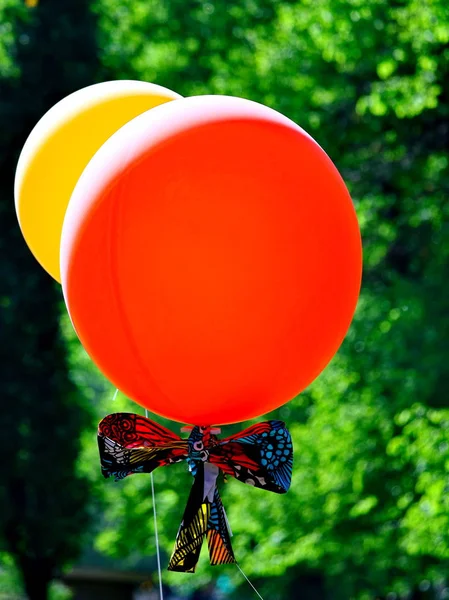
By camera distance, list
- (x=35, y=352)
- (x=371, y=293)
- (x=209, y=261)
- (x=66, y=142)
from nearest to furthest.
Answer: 1. (x=209, y=261)
2. (x=66, y=142)
3. (x=371, y=293)
4. (x=35, y=352)

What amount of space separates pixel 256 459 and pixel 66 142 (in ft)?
5.22

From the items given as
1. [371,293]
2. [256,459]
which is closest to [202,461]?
[256,459]

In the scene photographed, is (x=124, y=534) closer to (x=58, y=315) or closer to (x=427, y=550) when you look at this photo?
(x=58, y=315)

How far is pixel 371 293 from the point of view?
13453 millimetres

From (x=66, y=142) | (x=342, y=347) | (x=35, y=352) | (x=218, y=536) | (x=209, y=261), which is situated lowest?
(x=35, y=352)

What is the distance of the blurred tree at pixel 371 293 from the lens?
11.3 metres

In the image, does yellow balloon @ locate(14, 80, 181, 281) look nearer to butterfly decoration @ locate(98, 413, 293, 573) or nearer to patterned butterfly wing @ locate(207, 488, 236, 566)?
butterfly decoration @ locate(98, 413, 293, 573)

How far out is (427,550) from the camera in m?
10.1

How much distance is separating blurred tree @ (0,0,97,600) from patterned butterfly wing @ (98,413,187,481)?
12.4 meters

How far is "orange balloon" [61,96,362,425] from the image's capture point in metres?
3.77

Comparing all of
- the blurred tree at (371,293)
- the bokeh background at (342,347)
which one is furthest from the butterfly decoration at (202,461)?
the blurred tree at (371,293)

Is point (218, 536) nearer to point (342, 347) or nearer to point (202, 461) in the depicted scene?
point (202, 461)

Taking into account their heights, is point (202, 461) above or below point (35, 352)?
above

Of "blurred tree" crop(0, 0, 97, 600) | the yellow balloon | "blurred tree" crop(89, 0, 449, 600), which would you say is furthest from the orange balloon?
"blurred tree" crop(0, 0, 97, 600)
